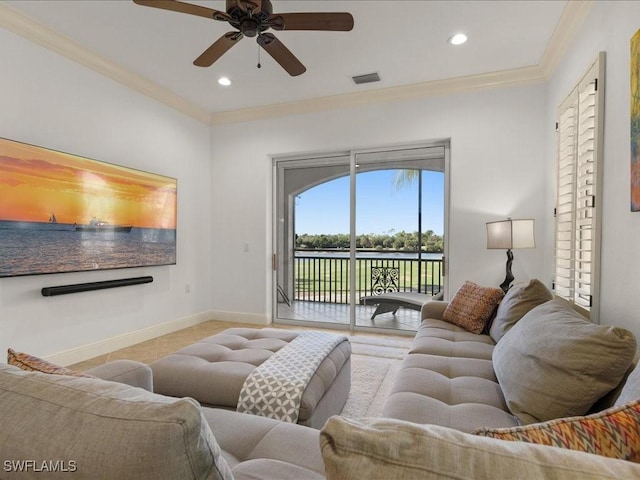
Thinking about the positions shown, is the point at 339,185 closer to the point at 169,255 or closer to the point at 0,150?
the point at 169,255

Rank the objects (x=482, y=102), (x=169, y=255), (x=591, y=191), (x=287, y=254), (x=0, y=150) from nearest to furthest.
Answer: (x=591, y=191) < (x=0, y=150) < (x=482, y=102) < (x=169, y=255) < (x=287, y=254)

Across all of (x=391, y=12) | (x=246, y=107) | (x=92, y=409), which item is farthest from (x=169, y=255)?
(x=92, y=409)

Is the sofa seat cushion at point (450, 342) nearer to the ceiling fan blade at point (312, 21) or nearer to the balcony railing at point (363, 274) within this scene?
the balcony railing at point (363, 274)

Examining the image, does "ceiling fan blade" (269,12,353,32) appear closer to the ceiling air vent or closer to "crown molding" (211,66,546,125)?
the ceiling air vent

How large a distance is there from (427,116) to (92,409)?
13.3 feet

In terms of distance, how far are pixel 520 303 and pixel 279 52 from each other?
2322mm

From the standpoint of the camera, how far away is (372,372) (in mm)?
2869

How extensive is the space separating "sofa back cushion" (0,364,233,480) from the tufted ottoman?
114 centimetres

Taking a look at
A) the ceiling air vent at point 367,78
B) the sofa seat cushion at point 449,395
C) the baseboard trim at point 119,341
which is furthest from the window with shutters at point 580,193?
the baseboard trim at point 119,341

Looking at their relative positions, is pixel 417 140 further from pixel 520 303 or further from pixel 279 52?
pixel 520 303

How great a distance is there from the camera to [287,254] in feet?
15.7

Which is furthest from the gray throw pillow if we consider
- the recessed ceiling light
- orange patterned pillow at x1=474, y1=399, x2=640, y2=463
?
the recessed ceiling light

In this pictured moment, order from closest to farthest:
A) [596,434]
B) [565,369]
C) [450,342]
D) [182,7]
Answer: [596,434] → [565,369] → [182,7] → [450,342]

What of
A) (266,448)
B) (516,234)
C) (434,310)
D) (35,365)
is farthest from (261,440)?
(516,234)
